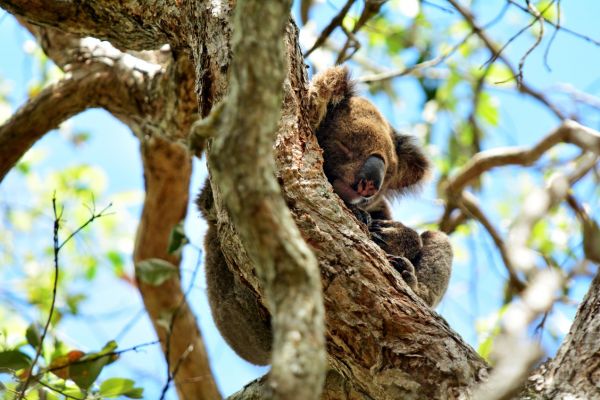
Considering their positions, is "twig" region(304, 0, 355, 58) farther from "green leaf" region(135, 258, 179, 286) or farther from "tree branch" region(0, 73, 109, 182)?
"green leaf" region(135, 258, 179, 286)

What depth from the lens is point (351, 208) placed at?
379 centimetres

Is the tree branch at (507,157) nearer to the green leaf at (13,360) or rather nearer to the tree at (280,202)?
the tree at (280,202)

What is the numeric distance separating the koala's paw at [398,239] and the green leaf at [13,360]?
1939mm

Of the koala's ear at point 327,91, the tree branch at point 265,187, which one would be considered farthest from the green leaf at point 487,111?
the tree branch at point 265,187

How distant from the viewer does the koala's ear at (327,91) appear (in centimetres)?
367

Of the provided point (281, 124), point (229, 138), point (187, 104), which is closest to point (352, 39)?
point (187, 104)

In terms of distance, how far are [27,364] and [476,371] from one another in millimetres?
2190

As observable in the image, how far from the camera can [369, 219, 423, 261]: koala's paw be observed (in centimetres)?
401

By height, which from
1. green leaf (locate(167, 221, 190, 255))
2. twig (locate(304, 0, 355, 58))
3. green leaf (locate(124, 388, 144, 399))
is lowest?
green leaf (locate(124, 388, 144, 399))

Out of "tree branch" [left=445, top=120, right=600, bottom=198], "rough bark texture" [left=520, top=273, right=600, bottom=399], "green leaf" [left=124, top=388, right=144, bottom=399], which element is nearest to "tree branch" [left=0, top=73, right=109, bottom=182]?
"green leaf" [left=124, top=388, right=144, bottom=399]

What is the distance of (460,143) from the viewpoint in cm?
686

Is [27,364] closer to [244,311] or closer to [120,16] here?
[244,311]

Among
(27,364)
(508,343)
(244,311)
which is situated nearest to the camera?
(508,343)

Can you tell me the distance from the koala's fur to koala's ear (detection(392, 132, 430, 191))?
20cm
